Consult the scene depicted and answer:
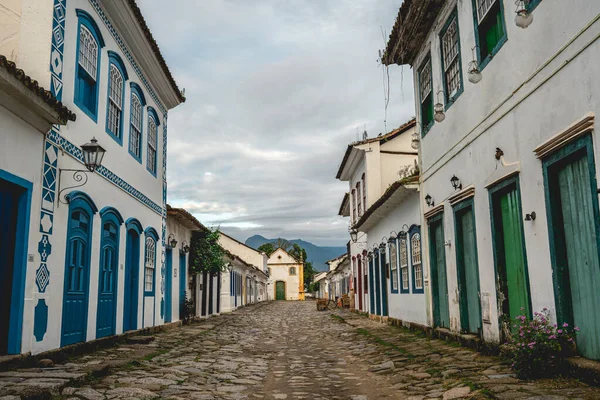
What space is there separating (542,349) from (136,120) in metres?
9.60

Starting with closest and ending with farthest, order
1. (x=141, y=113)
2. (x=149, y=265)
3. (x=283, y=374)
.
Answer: (x=283, y=374) < (x=141, y=113) < (x=149, y=265)

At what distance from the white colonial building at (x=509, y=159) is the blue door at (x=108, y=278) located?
20.6 ft

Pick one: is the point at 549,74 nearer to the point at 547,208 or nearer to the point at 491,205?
the point at 547,208

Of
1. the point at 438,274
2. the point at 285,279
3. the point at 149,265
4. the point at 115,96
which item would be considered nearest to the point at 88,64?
the point at 115,96

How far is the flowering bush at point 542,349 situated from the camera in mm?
5172

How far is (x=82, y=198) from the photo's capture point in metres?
8.46

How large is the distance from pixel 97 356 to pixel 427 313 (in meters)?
6.56

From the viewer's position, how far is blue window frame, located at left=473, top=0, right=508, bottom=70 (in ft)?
23.1

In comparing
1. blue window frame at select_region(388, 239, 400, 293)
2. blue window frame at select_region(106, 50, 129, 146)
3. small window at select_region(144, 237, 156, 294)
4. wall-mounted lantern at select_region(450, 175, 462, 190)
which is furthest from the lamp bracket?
blue window frame at select_region(388, 239, 400, 293)

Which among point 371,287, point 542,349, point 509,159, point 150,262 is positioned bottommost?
point 542,349

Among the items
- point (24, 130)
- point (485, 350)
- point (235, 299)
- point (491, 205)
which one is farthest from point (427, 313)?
point (235, 299)

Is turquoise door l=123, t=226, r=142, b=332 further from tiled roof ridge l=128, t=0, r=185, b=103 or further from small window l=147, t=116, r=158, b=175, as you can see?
tiled roof ridge l=128, t=0, r=185, b=103

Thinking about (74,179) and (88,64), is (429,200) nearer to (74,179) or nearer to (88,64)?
(74,179)

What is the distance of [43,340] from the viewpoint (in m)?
7.06
